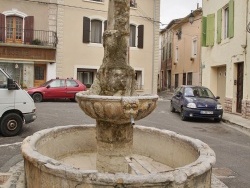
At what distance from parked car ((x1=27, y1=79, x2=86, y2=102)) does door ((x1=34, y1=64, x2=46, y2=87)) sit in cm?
343

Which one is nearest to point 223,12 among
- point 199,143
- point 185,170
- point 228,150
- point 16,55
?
point 228,150

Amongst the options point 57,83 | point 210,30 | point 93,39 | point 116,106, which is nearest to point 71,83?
point 57,83

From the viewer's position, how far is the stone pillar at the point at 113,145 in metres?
4.81

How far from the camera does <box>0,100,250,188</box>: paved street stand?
6234 millimetres

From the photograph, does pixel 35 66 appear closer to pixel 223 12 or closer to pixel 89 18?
pixel 89 18

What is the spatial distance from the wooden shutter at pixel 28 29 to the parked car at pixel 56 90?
4.62 m

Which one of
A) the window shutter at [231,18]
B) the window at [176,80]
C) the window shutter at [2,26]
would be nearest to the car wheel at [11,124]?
the window shutter at [231,18]

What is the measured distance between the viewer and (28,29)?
73.9 feet

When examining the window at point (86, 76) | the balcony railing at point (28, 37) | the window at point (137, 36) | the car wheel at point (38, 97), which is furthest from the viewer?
the window at point (137, 36)

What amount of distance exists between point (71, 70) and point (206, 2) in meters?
10.7

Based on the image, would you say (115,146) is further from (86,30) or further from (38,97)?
(86,30)

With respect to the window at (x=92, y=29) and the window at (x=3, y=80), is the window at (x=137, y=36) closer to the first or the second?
the window at (x=92, y=29)

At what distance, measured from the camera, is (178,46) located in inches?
1436

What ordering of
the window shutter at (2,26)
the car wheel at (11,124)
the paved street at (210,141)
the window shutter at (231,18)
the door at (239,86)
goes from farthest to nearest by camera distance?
the window shutter at (2,26) → the window shutter at (231,18) → the door at (239,86) → the car wheel at (11,124) → the paved street at (210,141)
